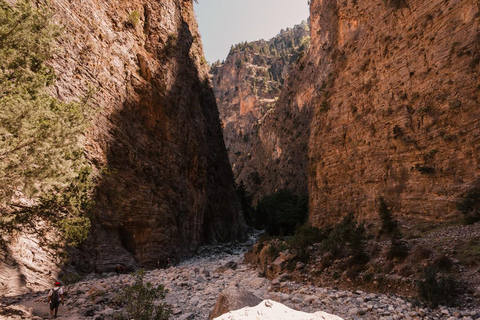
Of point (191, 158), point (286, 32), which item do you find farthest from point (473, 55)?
point (286, 32)

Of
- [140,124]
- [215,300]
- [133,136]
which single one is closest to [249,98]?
[140,124]

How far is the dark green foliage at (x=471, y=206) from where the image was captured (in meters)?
10.4

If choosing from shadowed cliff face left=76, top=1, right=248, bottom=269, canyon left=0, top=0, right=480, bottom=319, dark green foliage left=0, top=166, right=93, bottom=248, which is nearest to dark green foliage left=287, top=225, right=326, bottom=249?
canyon left=0, top=0, right=480, bottom=319

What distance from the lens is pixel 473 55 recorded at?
1247 cm

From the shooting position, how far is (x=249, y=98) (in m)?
89.0

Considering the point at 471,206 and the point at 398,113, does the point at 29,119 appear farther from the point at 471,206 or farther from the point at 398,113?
the point at 398,113

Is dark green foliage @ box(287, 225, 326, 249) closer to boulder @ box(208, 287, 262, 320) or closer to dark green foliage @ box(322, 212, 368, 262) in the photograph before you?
dark green foliage @ box(322, 212, 368, 262)

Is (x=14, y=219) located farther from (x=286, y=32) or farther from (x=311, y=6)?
(x=286, y=32)

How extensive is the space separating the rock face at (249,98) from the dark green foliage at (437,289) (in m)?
55.9

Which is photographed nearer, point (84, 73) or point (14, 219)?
point (14, 219)

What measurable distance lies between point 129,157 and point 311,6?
46.7 metres

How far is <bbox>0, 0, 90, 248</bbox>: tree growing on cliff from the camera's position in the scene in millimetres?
5629

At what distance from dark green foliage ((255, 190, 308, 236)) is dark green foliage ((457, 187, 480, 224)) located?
21.9 meters

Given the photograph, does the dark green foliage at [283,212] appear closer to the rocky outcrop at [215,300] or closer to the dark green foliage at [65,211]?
the rocky outcrop at [215,300]
